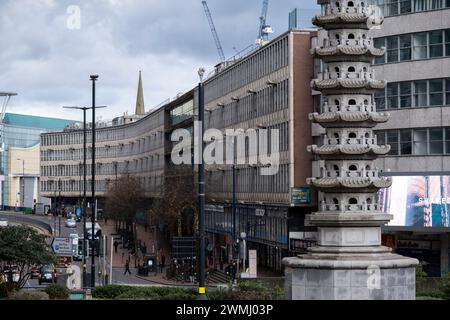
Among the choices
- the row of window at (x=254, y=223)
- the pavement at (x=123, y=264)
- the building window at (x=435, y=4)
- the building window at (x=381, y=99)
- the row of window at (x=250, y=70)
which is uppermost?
the building window at (x=435, y=4)

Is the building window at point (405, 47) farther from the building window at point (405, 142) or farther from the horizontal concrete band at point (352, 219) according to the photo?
the horizontal concrete band at point (352, 219)

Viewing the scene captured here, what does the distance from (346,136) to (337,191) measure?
2553 millimetres

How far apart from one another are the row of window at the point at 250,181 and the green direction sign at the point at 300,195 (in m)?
1.32

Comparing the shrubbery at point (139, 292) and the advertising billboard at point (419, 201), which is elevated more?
the advertising billboard at point (419, 201)

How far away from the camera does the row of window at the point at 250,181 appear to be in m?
86.1

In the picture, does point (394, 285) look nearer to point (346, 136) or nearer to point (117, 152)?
point (346, 136)

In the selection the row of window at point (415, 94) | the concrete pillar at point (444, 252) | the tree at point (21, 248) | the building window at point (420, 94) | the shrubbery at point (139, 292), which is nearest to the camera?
the shrubbery at point (139, 292)

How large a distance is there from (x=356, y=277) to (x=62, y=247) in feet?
A: 103

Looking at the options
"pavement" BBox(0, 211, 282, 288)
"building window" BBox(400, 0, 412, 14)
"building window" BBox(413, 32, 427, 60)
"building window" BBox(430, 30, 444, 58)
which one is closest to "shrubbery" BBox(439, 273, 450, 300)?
"building window" BBox(430, 30, 444, 58)

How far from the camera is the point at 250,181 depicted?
315 feet

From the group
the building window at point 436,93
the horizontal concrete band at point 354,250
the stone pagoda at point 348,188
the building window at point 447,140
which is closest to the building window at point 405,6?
the building window at point 436,93

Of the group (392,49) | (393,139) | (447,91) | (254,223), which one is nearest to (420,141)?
(393,139)

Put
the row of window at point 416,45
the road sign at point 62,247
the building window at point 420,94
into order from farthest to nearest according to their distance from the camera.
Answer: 1. the building window at point 420,94
2. the row of window at point 416,45
3. the road sign at point 62,247
